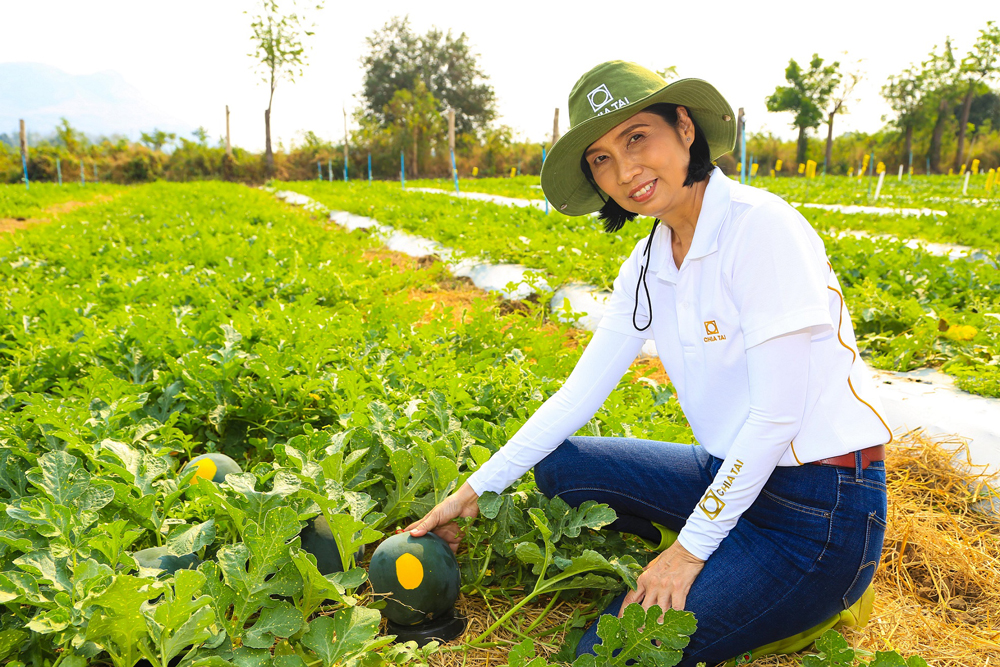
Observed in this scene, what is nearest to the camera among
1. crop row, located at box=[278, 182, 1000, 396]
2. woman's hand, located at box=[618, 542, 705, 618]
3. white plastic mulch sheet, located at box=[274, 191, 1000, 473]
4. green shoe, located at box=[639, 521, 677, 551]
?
woman's hand, located at box=[618, 542, 705, 618]

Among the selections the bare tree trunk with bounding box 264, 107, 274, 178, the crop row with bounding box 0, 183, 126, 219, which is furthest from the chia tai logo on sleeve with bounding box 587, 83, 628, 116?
the bare tree trunk with bounding box 264, 107, 274, 178

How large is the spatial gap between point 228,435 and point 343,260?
153 inches

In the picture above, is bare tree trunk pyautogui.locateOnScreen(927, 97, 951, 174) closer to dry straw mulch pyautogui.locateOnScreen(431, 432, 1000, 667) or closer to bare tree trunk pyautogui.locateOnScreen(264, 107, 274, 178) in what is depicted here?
bare tree trunk pyautogui.locateOnScreen(264, 107, 274, 178)

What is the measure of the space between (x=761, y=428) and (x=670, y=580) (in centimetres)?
46

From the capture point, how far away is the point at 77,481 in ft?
5.67

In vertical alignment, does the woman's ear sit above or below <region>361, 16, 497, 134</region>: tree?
below

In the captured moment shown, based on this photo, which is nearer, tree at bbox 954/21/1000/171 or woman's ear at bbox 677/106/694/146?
woman's ear at bbox 677/106/694/146

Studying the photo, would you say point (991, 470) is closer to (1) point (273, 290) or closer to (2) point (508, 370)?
(2) point (508, 370)

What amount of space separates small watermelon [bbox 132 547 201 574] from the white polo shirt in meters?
1.53

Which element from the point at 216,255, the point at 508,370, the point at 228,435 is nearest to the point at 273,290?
the point at 216,255

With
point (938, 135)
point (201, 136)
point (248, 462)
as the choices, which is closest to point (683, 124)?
point (248, 462)

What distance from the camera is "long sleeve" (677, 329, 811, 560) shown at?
151 centimetres

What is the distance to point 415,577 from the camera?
69.8 inches

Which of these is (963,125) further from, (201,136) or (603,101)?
(603,101)
